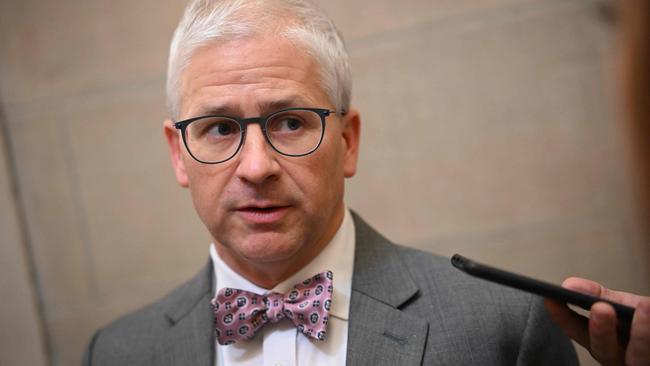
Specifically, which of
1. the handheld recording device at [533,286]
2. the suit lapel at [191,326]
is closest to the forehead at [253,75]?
the suit lapel at [191,326]

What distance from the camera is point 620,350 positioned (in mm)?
1163

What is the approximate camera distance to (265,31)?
1.51 m

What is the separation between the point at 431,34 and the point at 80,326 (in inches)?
65.3

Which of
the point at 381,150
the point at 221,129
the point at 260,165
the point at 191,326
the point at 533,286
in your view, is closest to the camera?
the point at 533,286

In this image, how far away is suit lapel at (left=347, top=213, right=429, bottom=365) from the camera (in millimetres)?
1471

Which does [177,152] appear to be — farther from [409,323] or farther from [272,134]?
[409,323]

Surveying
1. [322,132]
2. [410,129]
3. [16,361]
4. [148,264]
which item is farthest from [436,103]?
[16,361]

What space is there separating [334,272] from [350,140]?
36 centimetres

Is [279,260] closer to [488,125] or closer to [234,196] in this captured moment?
[234,196]

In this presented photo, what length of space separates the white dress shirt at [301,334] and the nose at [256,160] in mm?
301

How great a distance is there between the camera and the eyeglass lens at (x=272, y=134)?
1507 millimetres

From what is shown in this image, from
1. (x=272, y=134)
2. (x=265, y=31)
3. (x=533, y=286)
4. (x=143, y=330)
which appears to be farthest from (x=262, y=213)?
(x=533, y=286)

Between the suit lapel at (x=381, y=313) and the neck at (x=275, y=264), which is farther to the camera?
the neck at (x=275, y=264)

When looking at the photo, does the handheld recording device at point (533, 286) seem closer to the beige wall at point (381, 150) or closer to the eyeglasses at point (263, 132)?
the eyeglasses at point (263, 132)
